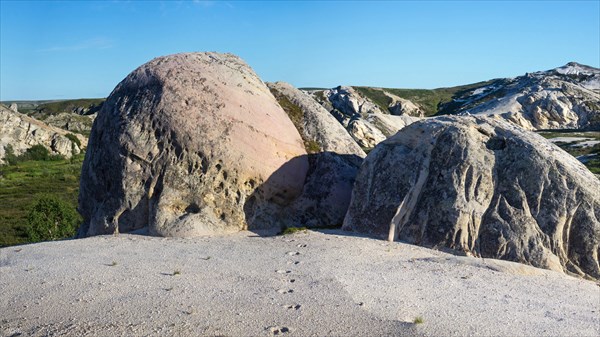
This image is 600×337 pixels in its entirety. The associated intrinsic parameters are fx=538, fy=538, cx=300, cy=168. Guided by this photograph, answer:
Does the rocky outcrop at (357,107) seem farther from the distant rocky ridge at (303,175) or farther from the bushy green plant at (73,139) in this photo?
the distant rocky ridge at (303,175)

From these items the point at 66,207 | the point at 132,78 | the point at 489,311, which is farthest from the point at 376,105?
the point at 489,311

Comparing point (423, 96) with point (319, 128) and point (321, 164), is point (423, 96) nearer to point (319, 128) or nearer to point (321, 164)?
point (319, 128)

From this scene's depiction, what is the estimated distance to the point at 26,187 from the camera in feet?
186

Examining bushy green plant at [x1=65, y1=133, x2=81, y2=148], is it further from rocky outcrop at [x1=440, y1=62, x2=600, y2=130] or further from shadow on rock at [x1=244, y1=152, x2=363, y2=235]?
shadow on rock at [x1=244, y1=152, x2=363, y2=235]

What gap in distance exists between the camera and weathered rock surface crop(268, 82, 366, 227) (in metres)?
15.8

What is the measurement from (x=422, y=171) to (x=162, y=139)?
7107 mm

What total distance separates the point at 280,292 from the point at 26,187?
5527cm

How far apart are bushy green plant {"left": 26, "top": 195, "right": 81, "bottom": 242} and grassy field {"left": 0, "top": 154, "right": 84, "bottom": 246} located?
3539 mm

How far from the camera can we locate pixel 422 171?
13.7m

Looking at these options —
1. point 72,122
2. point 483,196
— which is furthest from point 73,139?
point 483,196

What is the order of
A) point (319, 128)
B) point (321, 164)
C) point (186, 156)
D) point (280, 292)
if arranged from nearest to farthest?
1. point (280, 292)
2. point (186, 156)
3. point (321, 164)
4. point (319, 128)

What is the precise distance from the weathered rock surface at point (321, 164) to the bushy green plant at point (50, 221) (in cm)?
1391

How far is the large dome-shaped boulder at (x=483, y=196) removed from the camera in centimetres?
1220

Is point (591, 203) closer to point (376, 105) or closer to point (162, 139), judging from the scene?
point (162, 139)
